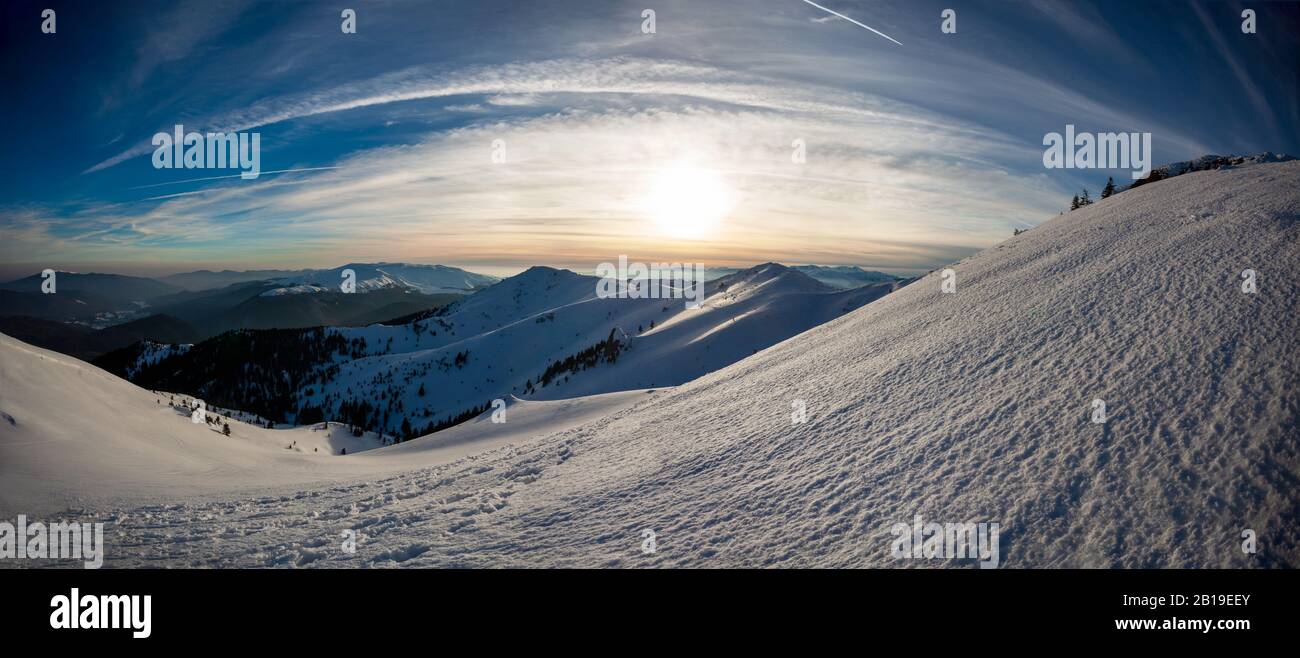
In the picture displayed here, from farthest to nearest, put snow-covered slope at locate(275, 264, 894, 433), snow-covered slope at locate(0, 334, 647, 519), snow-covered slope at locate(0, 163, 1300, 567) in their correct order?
snow-covered slope at locate(275, 264, 894, 433) < snow-covered slope at locate(0, 334, 647, 519) < snow-covered slope at locate(0, 163, 1300, 567)

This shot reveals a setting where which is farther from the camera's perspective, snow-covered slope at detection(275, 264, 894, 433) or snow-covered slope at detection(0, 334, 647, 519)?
snow-covered slope at detection(275, 264, 894, 433)

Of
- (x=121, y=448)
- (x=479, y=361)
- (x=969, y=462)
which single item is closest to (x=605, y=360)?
(x=121, y=448)

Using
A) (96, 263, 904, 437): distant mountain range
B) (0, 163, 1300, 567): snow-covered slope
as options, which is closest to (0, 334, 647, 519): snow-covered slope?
(0, 163, 1300, 567): snow-covered slope

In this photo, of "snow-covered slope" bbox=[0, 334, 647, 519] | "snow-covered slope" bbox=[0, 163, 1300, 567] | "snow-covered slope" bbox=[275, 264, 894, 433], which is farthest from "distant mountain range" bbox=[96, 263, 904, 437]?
"snow-covered slope" bbox=[0, 163, 1300, 567]

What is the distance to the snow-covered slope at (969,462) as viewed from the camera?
13.8ft

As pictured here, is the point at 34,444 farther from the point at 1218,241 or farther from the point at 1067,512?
Answer: the point at 1218,241

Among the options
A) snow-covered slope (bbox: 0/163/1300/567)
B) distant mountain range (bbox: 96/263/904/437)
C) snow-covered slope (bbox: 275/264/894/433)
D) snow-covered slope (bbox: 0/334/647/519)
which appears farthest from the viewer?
distant mountain range (bbox: 96/263/904/437)

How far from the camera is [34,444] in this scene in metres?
9.74

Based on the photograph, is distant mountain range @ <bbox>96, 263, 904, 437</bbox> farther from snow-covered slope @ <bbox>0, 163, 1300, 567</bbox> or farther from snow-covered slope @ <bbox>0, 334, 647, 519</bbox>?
snow-covered slope @ <bbox>0, 163, 1300, 567</bbox>

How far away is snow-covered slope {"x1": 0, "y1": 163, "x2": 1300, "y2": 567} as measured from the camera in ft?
13.8

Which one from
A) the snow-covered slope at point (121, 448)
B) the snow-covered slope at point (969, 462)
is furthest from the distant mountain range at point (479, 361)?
the snow-covered slope at point (969, 462)

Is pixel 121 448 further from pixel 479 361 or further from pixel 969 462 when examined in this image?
pixel 479 361
